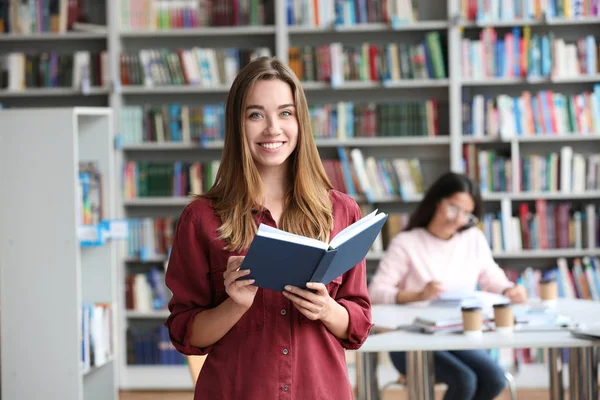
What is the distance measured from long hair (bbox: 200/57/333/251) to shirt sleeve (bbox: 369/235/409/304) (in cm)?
→ 189

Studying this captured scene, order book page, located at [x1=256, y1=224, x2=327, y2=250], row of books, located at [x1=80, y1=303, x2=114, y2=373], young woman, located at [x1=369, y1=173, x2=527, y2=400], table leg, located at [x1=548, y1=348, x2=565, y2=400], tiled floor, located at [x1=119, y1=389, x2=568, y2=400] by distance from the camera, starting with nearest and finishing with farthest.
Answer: book page, located at [x1=256, y1=224, x2=327, y2=250] → table leg, located at [x1=548, y1=348, x2=565, y2=400] → row of books, located at [x1=80, y1=303, x2=114, y2=373] → young woman, located at [x1=369, y1=173, x2=527, y2=400] → tiled floor, located at [x1=119, y1=389, x2=568, y2=400]

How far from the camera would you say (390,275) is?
12.2ft

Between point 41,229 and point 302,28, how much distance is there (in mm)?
2385

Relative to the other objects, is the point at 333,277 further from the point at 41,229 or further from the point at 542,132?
the point at 542,132

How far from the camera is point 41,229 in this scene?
3320 mm

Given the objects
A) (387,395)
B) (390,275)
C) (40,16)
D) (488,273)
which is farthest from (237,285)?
(40,16)

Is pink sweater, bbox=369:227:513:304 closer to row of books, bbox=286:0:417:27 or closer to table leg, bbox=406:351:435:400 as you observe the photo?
table leg, bbox=406:351:435:400

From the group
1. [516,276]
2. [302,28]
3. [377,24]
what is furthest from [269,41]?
[516,276]

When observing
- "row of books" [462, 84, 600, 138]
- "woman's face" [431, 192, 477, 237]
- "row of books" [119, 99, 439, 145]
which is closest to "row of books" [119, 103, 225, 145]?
"row of books" [119, 99, 439, 145]

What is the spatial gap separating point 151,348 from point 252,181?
12.3 ft

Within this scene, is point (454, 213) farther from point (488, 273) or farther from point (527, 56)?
point (527, 56)

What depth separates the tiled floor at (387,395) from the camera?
4.86 m

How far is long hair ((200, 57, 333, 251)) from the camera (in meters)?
1.71

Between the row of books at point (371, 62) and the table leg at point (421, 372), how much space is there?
2.50m
